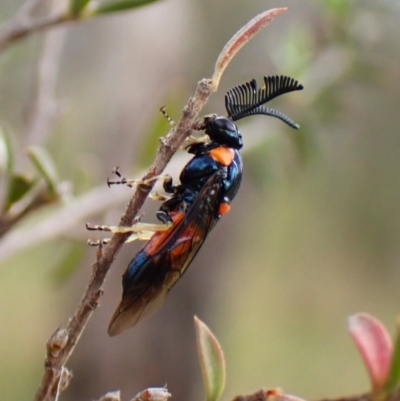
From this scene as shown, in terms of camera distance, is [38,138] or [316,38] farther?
[316,38]

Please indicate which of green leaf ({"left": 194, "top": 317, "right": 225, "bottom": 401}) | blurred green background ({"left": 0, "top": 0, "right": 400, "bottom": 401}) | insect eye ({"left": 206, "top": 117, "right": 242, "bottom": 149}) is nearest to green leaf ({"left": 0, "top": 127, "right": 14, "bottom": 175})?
blurred green background ({"left": 0, "top": 0, "right": 400, "bottom": 401})

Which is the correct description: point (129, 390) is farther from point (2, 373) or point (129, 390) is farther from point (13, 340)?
point (13, 340)

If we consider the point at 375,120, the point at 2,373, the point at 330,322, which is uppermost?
the point at 375,120

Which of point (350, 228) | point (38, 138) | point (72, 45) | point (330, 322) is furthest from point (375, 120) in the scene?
point (38, 138)

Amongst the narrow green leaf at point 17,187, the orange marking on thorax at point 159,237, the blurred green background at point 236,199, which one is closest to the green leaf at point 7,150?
the narrow green leaf at point 17,187

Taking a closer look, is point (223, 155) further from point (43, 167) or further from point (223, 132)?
point (43, 167)

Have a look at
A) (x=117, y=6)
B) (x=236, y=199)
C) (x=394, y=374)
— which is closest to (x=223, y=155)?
(x=117, y=6)
